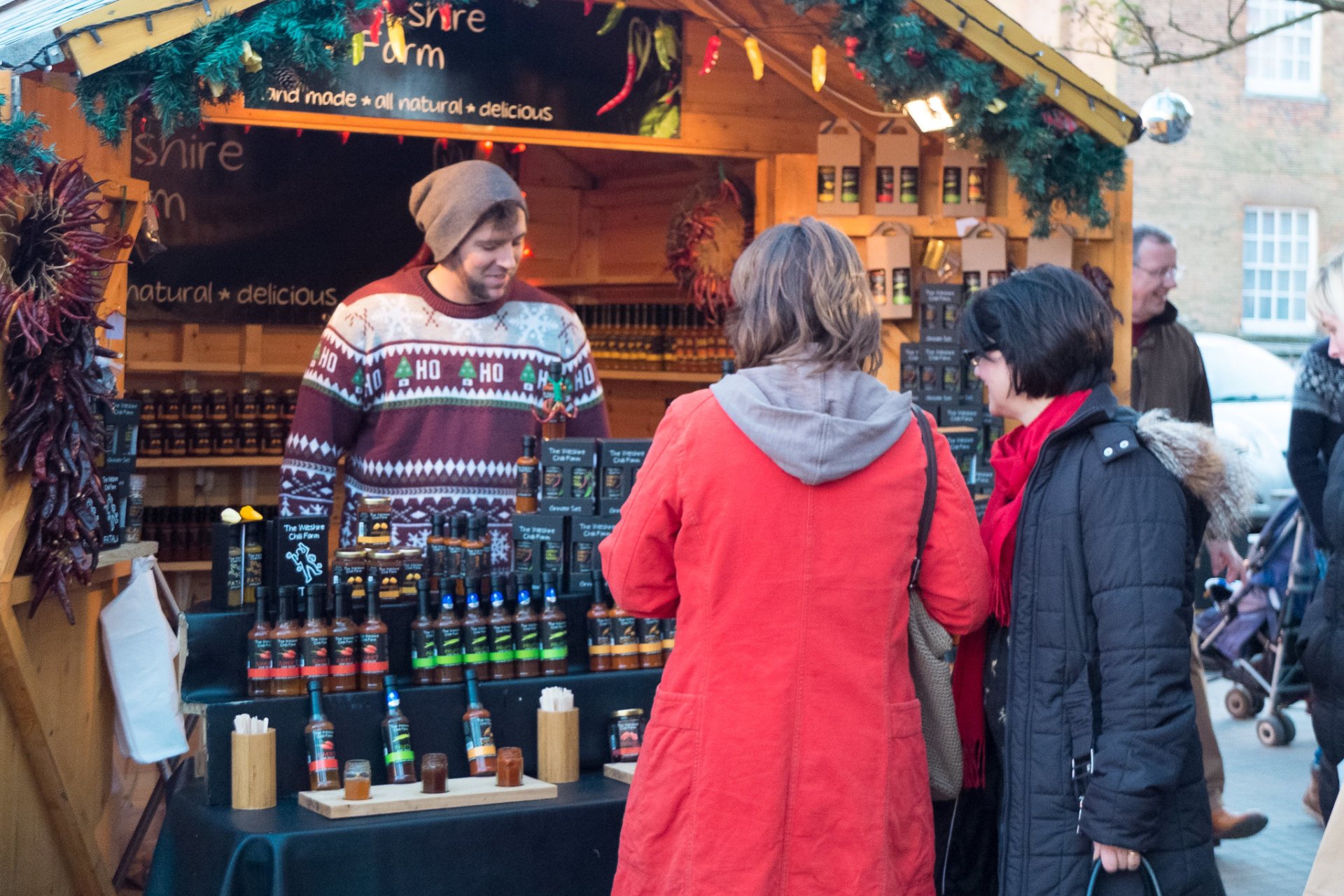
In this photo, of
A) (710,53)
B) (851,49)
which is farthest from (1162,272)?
(710,53)

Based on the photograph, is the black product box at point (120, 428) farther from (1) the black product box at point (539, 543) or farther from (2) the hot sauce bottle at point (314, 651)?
(1) the black product box at point (539, 543)

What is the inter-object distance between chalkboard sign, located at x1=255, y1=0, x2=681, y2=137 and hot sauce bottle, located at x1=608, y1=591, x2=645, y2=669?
2.39 meters

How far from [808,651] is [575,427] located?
7.96ft

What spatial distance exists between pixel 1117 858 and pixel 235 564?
7.17 feet

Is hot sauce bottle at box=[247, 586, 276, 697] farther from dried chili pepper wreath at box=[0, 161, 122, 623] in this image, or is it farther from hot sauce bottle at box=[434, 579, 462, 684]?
dried chili pepper wreath at box=[0, 161, 122, 623]

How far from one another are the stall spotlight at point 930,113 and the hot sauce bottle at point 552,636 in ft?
7.67

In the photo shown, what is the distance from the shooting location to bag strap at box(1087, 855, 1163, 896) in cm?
249

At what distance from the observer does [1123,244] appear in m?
5.49

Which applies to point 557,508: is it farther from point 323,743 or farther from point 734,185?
point 734,185

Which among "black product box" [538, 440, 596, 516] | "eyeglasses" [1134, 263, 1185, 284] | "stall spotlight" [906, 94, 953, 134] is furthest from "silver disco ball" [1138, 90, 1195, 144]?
"black product box" [538, 440, 596, 516]

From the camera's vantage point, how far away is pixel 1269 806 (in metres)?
6.07

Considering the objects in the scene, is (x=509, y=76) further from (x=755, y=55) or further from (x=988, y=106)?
(x=988, y=106)

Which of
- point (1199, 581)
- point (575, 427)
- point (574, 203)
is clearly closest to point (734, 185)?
point (574, 203)

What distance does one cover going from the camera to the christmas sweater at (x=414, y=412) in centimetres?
444
